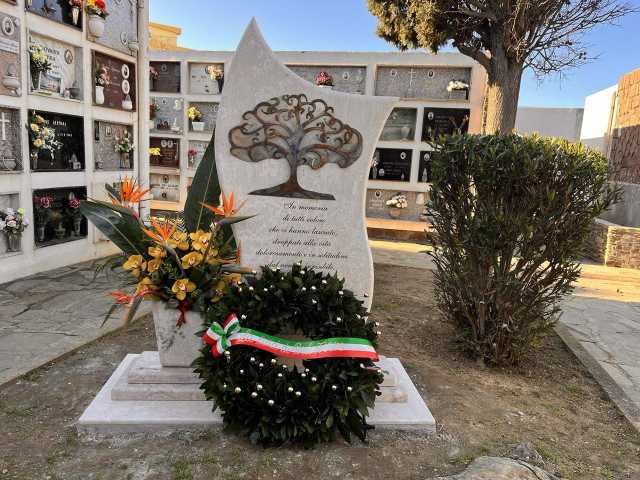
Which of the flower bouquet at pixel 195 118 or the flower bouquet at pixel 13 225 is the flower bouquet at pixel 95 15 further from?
the flower bouquet at pixel 195 118

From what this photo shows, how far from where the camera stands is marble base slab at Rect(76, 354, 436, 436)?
2.24 metres

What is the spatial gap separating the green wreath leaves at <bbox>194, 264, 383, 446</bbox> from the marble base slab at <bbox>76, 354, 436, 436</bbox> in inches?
6.0

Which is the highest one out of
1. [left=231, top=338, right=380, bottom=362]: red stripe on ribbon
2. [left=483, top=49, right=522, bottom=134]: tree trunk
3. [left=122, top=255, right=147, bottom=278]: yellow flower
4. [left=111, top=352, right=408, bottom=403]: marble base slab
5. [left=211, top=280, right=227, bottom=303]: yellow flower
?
[left=483, top=49, right=522, bottom=134]: tree trunk

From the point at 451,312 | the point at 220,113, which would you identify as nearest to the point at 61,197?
the point at 220,113

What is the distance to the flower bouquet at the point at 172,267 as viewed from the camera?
246cm

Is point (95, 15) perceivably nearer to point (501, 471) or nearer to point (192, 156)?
point (192, 156)

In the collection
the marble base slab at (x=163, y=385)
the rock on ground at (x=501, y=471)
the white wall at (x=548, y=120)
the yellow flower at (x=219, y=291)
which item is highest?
the white wall at (x=548, y=120)

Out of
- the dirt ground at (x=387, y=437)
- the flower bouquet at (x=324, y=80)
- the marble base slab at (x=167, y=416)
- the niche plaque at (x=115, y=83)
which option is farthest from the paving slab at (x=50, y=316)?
the flower bouquet at (x=324, y=80)

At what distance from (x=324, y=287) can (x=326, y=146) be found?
800 millimetres

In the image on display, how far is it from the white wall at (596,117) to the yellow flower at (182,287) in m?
15.0

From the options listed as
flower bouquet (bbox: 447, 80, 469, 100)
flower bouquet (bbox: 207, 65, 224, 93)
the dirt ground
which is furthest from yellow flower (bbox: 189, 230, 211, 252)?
flower bouquet (bbox: 207, 65, 224, 93)

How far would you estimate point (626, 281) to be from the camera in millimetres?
6453

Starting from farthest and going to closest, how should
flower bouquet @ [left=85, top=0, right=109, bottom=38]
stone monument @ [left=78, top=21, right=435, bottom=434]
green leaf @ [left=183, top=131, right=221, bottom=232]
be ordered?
1. flower bouquet @ [left=85, top=0, right=109, bottom=38]
2. green leaf @ [left=183, top=131, right=221, bottom=232]
3. stone monument @ [left=78, top=21, right=435, bottom=434]

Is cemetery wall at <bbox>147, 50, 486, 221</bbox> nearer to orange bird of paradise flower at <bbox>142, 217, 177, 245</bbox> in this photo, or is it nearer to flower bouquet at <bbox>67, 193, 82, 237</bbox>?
flower bouquet at <bbox>67, 193, 82, 237</bbox>
